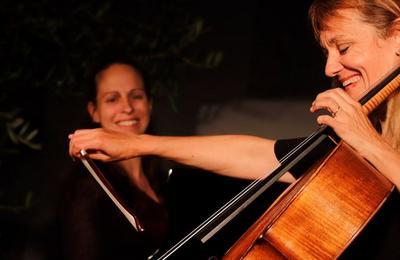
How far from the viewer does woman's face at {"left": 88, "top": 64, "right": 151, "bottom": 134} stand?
2189mm

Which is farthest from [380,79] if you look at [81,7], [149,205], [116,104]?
[81,7]

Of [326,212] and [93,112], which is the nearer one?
[326,212]

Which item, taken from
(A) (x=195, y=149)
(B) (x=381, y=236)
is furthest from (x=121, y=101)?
(B) (x=381, y=236)

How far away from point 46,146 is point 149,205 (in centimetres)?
95

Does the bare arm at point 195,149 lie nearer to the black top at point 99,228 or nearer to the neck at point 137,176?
the black top at point 99,228

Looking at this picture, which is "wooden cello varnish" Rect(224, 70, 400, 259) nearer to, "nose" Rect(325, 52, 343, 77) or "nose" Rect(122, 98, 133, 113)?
"nose" Rect(325, 52, 343, 77)

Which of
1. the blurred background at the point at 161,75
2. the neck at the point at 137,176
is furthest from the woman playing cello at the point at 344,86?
the blurred background at the point at 161,75

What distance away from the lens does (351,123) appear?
1032 mm

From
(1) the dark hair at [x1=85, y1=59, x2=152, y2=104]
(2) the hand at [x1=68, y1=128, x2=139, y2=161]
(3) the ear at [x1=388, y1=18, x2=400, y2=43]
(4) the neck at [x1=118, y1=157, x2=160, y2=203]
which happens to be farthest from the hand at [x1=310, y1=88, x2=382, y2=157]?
(1) the dark hair at [x1=85, y1=59, x2=152, y2=104]

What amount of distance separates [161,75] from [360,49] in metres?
1.43

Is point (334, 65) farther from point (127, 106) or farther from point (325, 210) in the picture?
point (127, 106)

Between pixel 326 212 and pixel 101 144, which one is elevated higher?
pixel 101 144

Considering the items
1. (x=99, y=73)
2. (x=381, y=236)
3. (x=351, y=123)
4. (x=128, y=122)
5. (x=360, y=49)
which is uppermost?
(x=99, y=73)

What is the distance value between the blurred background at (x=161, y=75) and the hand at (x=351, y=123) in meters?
1.43
